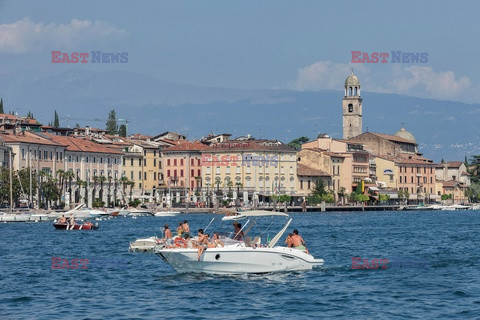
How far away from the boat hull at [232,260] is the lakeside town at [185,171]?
83988mm

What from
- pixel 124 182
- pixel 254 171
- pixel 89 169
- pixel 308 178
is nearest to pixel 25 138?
pixel 89 169

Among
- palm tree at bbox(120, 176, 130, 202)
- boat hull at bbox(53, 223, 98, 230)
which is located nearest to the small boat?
boat hull at bbox(53, 223, 98, 230)

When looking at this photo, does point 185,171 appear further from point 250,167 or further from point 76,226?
point 76,226

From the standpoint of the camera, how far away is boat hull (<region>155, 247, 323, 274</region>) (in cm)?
4172

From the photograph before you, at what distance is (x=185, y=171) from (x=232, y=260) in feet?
426

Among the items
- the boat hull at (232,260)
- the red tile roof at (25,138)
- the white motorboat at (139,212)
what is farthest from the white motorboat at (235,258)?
the white motorboat at (139,212)

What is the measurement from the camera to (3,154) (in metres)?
129

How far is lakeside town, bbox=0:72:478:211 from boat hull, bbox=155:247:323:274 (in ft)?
276

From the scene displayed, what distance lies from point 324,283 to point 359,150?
149170 millimetres

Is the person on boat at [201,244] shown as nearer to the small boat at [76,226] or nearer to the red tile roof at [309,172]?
the small boat at [76,226]

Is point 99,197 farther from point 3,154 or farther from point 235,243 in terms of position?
point 235,243

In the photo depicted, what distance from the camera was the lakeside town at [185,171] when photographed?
136 m

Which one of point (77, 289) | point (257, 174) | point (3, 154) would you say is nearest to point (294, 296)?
point (77, 289)

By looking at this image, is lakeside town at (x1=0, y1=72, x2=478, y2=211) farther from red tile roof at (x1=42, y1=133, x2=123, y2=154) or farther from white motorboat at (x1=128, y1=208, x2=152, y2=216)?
white motorboat at (x1=128, y1=208, x2=152, y2=216)
